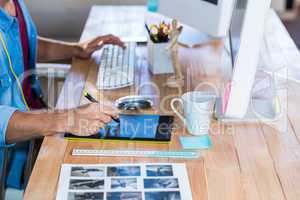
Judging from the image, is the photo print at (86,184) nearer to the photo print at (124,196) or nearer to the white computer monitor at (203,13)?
the photo print at (124,196)

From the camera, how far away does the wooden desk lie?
3.44 ft

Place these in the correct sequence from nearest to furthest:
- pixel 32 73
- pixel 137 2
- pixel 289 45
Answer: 1. pixel 32 73
2. pixel 289 45
3. pixel 137 2

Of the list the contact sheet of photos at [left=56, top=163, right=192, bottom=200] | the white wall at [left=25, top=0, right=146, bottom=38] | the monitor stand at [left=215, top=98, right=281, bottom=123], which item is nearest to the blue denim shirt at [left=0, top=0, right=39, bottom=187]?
the contact sheet of photos at [left=56, top=163, right=192, bottom=200]

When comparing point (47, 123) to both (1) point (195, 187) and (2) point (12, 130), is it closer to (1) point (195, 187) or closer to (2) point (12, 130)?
(2) point (12, 130)

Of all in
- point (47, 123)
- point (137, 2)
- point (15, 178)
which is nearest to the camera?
point (47, 123)

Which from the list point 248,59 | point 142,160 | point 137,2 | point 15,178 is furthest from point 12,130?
point 137,2

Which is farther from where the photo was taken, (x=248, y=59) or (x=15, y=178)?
(x=15, y=178)

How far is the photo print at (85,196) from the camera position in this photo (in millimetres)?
1009

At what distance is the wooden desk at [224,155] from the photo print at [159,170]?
0.03 meters

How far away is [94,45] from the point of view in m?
1.76

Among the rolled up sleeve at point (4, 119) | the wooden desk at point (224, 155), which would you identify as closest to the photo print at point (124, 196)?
the wooden desk at point (224, 155)

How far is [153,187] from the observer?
105 centimetres

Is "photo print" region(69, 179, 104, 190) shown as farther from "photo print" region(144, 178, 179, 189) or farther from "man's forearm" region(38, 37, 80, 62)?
"man's forearm" region(38, 37, 80, 62)

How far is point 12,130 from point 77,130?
0.17 m
